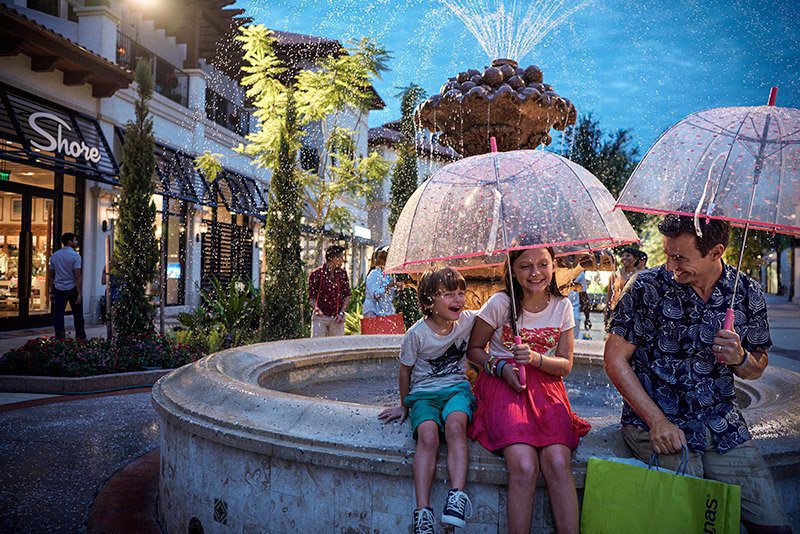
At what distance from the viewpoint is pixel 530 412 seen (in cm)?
257

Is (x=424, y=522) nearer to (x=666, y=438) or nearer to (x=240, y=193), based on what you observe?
(x=666, y=438)

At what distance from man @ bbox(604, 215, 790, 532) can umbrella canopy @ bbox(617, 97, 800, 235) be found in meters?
0.10

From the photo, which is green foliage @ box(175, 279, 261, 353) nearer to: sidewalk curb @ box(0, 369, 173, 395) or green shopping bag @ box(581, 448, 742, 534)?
sidewalk curb @ box(0, 369, 173, 395)

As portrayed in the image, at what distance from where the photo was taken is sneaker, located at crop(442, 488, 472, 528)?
2.30m

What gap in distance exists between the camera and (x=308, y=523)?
2652mm

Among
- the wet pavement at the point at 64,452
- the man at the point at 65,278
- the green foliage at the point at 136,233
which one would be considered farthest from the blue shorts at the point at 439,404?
the man at the point at 65,278

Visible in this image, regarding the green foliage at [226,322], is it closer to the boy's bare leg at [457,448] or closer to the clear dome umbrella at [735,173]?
the boy's bare leg at [457,448]

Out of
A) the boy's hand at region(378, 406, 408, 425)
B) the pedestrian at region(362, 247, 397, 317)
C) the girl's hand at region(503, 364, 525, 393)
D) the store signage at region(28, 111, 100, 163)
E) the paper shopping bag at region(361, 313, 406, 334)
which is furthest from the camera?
the store signage at region(28, 111, 100, 163)

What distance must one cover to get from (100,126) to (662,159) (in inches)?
650

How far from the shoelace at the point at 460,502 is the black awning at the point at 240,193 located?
20018mm

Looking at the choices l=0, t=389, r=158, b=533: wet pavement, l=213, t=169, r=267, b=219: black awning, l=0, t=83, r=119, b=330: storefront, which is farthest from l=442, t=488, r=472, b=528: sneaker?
l=213, t=169, r=267, b=219: black awning

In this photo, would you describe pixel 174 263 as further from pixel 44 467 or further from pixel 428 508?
pixel 428 508

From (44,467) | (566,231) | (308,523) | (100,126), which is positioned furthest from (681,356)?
(100,126)

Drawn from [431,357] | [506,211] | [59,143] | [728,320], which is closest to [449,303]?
[431,357]
